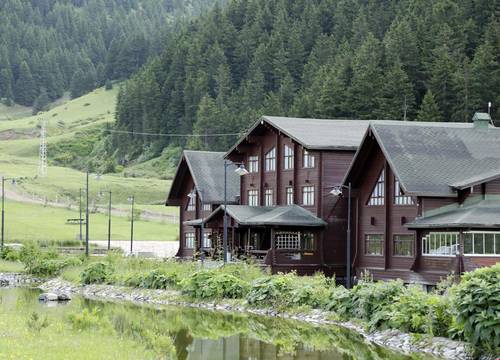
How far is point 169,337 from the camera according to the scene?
30656mm

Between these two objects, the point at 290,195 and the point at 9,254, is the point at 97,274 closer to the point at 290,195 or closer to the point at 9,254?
the point at 290,195

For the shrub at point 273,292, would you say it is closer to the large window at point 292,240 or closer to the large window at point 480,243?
the large window at point 480,243

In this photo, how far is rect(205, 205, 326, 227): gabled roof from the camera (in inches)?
2432

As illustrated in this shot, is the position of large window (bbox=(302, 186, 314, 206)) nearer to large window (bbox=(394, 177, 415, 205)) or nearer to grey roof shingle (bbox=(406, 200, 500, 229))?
large window (bbox=(394, 177, 415, 205))

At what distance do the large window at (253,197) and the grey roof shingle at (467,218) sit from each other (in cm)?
2056

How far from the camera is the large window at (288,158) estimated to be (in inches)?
2628

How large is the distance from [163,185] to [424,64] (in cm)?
4890

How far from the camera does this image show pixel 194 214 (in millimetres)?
81000

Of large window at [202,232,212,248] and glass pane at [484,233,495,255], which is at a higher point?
large window at [202,232,212,248]

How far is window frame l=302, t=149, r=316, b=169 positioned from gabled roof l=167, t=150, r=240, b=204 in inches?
466

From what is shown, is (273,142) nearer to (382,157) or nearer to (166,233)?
(382,157)

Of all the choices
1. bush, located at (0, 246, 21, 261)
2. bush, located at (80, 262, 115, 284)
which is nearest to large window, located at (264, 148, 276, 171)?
bush, located at (80, 262, 115, 284)

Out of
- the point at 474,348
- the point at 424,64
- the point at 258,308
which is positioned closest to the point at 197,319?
the point at 258,308

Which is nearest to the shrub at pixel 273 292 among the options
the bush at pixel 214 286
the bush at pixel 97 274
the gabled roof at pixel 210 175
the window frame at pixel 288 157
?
the bush at pixel 214 286
